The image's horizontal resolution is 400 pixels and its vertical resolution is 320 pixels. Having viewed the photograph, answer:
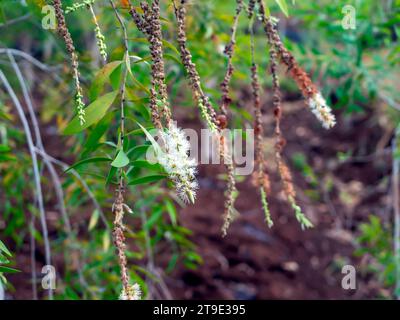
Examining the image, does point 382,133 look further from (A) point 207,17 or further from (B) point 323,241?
(A) point 207,17

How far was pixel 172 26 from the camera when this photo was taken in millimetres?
2184

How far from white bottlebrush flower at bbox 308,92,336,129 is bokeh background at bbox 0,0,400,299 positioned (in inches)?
11.0

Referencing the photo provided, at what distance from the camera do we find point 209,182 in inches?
159

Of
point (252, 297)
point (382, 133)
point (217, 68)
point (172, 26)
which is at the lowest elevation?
point (252, 297)

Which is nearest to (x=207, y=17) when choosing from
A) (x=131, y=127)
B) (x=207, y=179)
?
(x=131, y=127)

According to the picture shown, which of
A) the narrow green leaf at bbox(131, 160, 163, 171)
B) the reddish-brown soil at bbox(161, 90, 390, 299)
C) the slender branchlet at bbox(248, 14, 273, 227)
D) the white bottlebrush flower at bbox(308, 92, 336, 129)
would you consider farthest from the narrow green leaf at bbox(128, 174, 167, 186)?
the reddish-brown soil at bbox(161, 90, 390, 299)

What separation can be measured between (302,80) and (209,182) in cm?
278

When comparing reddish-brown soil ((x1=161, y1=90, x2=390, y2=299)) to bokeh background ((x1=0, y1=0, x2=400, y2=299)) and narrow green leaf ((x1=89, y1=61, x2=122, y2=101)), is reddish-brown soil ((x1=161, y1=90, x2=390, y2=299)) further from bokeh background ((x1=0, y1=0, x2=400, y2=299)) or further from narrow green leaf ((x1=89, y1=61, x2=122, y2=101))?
narrow green leaf ((x1=89, y1=61, x2=122, y2=101))

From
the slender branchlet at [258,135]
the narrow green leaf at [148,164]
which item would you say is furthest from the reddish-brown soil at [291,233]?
the narrow green leaf at [148,164]

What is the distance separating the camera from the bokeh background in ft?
6.54

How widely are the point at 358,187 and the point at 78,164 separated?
362 cm

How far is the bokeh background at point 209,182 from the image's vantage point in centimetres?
199

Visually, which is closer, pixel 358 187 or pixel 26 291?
pixel 26 291

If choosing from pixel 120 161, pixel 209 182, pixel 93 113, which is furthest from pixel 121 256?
pixel 209 182
